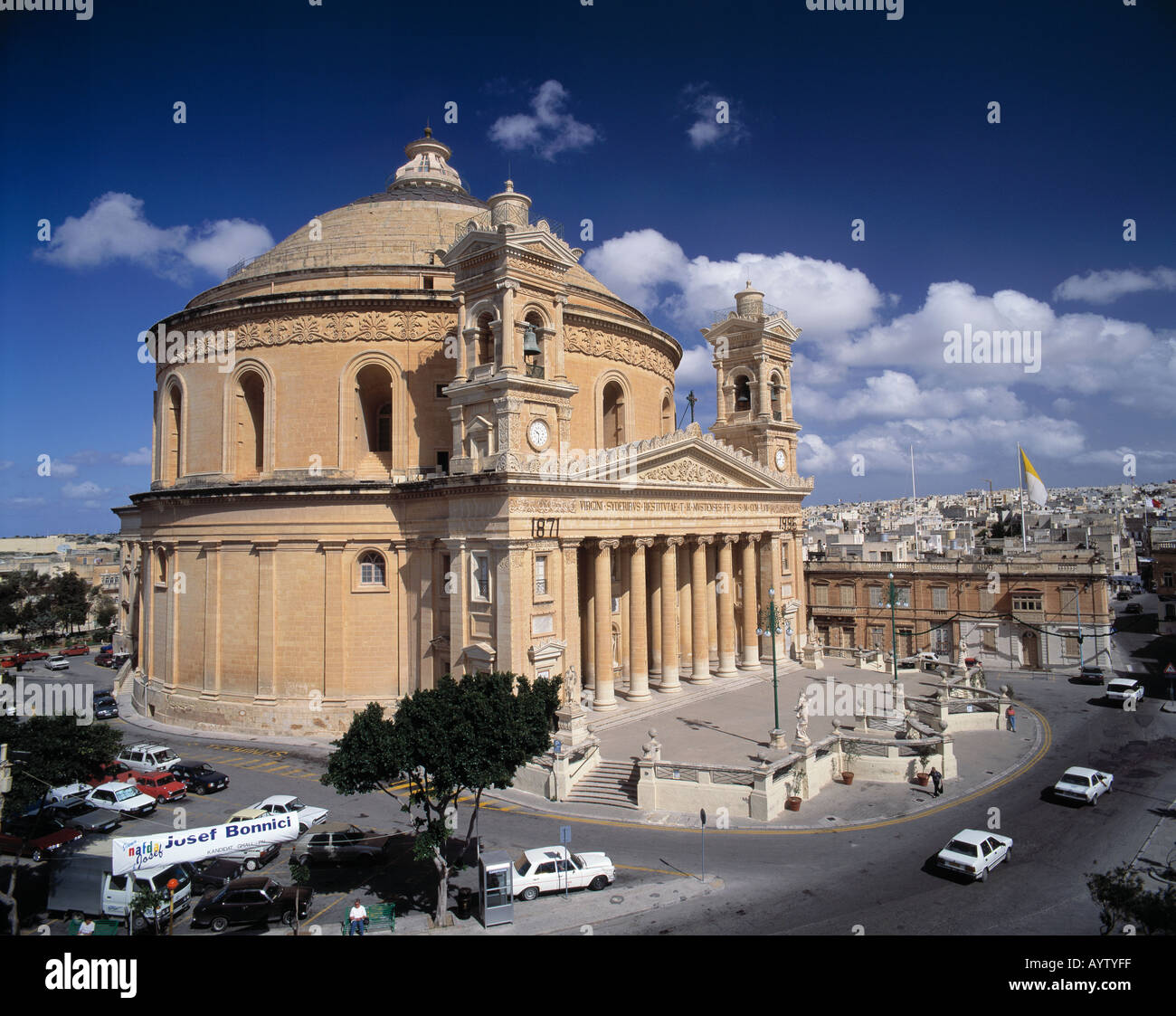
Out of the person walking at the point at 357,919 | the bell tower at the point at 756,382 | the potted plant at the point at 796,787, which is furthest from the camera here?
the bell tower at the point at 756,382

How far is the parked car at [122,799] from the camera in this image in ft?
→ 84.7

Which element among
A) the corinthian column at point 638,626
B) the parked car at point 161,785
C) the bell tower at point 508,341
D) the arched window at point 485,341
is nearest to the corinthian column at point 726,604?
the corinthian column at point 638,626

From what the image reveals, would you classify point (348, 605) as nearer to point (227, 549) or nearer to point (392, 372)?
point (227, 549)

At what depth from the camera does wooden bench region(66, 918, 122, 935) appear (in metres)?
16.8

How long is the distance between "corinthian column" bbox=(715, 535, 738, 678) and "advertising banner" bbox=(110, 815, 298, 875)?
2412 cm

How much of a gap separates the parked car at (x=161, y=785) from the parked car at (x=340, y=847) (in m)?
7.95

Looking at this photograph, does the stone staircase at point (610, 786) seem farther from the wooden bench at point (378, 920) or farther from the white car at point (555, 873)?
the wooden bench at point (378, 920)

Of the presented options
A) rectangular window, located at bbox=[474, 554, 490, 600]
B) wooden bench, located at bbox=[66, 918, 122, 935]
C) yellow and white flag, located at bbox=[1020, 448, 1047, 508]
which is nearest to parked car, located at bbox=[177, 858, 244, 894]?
wooden bench, located at bbox=[66, 918, 122, 935]

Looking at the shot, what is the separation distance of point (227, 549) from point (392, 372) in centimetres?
1142

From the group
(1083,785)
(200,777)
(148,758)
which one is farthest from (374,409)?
(1083,785)

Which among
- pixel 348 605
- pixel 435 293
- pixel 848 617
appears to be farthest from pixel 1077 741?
pixel 435 293

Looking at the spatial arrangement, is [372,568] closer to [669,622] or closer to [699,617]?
[669,622]

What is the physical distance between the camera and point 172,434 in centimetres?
3991

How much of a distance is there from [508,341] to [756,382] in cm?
2018
